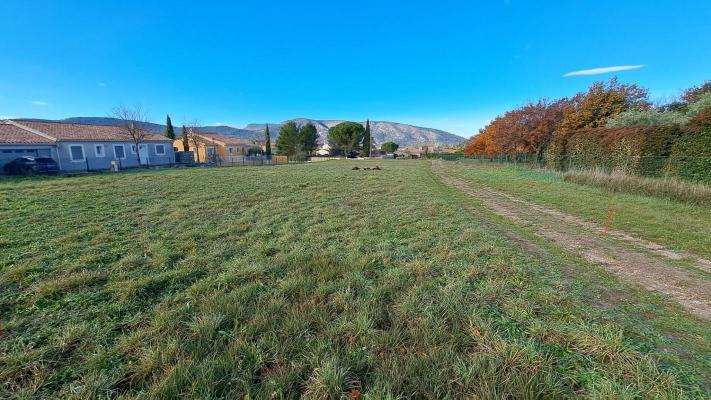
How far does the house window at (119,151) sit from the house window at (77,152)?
275cm

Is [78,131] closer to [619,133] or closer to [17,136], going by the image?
[17,136]

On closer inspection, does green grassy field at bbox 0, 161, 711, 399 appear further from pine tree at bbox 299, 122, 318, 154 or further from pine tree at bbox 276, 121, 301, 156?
pine tree at bbox 299, 122, 318, 154

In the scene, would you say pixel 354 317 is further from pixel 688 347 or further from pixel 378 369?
pixel 688 347

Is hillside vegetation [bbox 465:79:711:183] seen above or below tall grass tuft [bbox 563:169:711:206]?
above

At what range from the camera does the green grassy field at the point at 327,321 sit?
6.01 feet

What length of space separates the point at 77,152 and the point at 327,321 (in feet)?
107

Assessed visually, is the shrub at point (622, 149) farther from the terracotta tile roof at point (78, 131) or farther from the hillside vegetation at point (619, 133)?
the terracotta tile roof at point (78, 131)

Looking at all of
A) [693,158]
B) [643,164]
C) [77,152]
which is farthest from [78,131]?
[693,158]

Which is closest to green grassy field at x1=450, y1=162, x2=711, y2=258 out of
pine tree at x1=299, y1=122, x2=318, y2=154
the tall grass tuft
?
the tall grass tuft

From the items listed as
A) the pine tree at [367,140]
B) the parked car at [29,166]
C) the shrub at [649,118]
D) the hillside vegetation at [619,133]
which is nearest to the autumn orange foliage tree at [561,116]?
the hillside vegetation at [619,133]

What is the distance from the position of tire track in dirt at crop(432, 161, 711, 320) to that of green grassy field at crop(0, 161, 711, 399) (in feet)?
1.09

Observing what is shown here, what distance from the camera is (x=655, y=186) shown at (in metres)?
9.38

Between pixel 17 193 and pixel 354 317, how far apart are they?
14.3m

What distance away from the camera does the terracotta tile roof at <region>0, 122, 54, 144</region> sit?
2020cm
